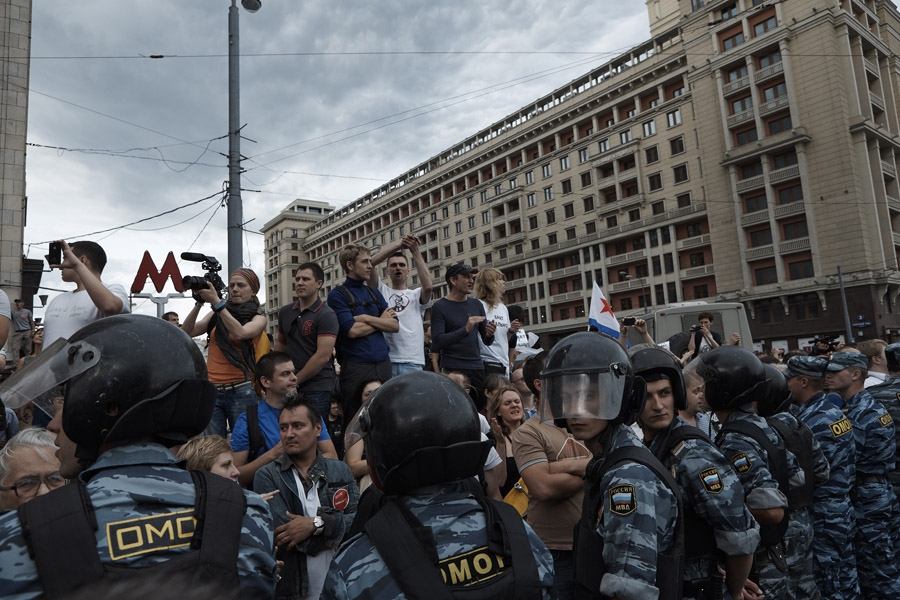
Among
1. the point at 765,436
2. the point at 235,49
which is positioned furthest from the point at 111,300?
the point at 235,49

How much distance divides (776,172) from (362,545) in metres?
44.4

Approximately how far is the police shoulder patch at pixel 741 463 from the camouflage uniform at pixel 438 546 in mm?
1763

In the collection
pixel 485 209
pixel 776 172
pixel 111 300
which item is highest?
pixel 485 209

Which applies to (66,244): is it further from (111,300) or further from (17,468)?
(17,468)

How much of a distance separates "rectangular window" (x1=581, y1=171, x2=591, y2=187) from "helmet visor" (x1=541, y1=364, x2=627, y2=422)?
173 ft

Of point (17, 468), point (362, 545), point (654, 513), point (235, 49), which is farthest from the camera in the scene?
point (235, 49)

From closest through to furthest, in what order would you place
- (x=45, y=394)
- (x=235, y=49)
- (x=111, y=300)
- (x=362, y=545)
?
1. (x=362, y=545)
2. (x=45, y=394)
3. (x=111, y=300)
4. (x=235, y=49)

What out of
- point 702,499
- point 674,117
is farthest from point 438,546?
point 674,117

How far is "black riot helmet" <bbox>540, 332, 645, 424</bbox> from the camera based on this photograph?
101 inches

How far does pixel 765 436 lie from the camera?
3.40m

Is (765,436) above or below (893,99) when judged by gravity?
below

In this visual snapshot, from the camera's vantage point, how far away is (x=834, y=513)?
15.0 feet

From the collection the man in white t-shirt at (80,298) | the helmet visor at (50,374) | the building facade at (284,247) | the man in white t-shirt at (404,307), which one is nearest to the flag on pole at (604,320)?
the man in white t-shirt at (404,307)

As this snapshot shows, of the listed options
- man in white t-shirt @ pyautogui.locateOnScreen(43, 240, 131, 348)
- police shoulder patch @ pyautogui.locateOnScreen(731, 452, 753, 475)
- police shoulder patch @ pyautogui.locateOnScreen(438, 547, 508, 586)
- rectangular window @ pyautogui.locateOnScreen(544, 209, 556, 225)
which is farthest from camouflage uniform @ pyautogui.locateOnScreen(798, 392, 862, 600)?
rectangular window @ pyautogui.locateOnScreen(544, 209, 556, 225)
